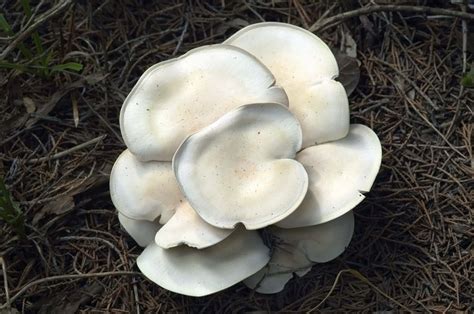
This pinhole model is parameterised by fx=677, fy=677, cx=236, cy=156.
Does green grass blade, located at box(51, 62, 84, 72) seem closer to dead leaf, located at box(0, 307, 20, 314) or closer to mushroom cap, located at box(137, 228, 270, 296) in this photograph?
mushroom cap, located at box(137, 228, 270, 296)

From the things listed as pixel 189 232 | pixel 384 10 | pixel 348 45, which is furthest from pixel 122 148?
pixel 384 10

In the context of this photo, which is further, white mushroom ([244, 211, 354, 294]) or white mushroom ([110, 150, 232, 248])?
white mushroom ([244, 211, 354, 294])

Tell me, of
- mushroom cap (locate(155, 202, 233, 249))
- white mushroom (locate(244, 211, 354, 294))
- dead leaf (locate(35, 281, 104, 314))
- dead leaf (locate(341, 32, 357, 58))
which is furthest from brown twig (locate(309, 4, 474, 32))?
dead leaf (locate(35, 281, 104, 314))

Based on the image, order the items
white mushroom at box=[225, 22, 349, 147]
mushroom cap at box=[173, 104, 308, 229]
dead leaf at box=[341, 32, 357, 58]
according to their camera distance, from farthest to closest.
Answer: dead leaf at box=[341, 32, 357, 58] < white mushroom at box=[225, 22, 349, 147] < mushroom cap at box=[173, 104, 308, 229]

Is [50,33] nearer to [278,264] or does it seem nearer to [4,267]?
[4,267]

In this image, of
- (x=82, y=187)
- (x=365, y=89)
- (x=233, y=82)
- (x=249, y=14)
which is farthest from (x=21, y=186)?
(x=365, y=89)

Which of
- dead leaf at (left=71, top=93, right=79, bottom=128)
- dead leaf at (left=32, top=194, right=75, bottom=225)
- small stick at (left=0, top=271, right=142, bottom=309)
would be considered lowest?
small stick at (left=0, top=271, right=142, bottom=309)

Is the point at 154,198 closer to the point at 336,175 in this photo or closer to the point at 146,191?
the point at 146,191

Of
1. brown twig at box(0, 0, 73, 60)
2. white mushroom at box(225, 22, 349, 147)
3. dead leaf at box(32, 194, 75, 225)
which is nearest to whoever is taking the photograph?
white mushroom at box(225, 22, 349, 147)
